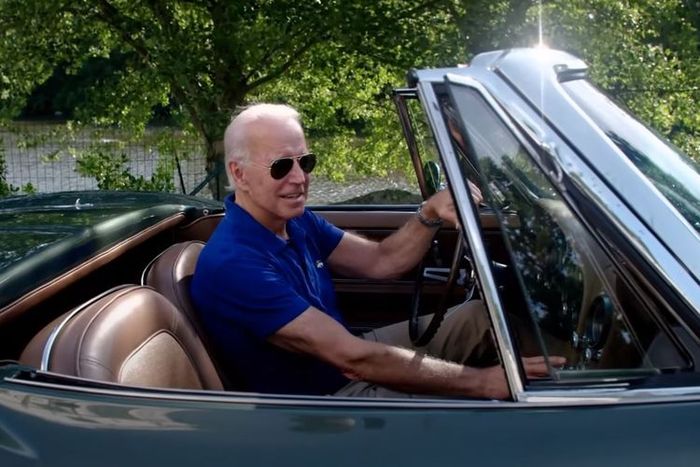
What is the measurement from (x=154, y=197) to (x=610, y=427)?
84.5 inches

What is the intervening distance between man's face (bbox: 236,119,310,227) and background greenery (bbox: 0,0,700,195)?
3640 millimetres

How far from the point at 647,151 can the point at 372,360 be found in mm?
743

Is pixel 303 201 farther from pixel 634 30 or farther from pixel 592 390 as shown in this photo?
pixel 634 30

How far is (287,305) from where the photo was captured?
2102mm

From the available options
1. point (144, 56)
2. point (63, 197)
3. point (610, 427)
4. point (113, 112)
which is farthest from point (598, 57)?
point (610, 427)

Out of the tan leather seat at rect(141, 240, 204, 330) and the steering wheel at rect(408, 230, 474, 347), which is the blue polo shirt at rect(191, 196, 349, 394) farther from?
the steering wheel at rect(408, 230, 474, 347)

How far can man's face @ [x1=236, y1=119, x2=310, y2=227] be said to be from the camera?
7.68ft

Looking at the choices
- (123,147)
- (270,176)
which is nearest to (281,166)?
(270,176)

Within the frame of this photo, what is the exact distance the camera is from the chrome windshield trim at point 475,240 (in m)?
1.61

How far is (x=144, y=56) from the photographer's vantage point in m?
6.63

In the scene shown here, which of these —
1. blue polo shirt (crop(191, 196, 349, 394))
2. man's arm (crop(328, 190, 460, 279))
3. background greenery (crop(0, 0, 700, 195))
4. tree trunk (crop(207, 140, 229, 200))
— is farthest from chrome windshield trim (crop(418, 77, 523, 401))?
tree trunk (crop(207, 140, 229, 200))

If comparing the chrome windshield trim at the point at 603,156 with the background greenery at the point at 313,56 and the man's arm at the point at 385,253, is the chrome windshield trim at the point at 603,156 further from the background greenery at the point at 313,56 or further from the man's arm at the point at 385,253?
the background greenery at the point at 313,56

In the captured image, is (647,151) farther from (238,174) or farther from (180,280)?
(180,280)

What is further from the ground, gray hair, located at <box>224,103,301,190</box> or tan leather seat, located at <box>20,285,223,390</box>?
gray hair, located at <box>224,103,301,190</box>
